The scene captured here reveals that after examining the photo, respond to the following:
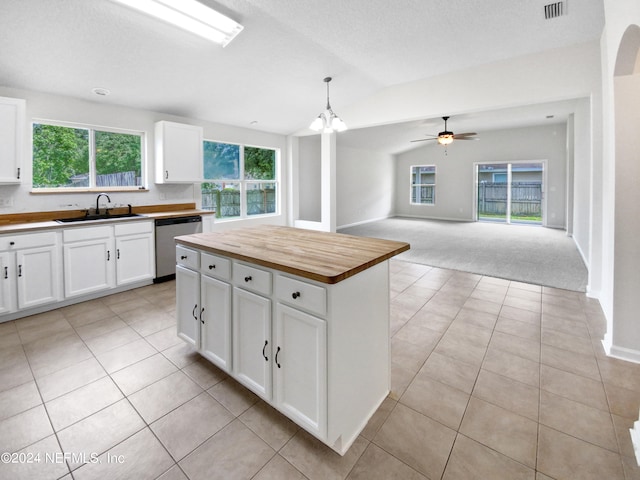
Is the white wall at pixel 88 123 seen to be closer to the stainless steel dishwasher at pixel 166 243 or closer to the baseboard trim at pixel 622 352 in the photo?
the stainless steel dishwasher at pixel 166 243

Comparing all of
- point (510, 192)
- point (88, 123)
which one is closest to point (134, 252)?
point (88, 123)

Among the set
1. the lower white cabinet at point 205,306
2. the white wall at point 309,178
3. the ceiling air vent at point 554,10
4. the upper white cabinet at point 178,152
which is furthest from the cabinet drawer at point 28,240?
the ceiling air vent at point 554,10

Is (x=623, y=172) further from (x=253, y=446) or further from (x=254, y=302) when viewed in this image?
(x=253, y=446)

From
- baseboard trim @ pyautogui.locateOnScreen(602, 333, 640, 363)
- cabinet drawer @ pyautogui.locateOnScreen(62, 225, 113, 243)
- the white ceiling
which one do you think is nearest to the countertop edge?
cabinet drawer @ pyautogui.locateOnScreen(62, 225, 113, 243)

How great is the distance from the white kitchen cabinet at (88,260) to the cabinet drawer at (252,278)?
8.63 feet

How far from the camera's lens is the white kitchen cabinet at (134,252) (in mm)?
3688

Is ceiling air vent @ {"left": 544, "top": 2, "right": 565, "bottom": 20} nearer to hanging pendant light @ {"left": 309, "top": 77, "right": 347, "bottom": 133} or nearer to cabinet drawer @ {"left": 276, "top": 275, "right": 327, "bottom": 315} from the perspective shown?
hanging pendant light @ {"left": 309, "top": 77, "right": 347, "bottom": 133}

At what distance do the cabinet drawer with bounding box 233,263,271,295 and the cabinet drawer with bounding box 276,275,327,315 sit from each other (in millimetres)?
83

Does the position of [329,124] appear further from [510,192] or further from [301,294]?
[510,192]

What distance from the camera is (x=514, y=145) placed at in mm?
9172

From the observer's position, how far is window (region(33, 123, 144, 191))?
360 cm

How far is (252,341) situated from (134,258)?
286cm

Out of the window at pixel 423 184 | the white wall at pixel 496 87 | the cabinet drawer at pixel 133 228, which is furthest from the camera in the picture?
the window at pixel 423 184

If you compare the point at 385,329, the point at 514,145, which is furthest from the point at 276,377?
the point at 514,145
